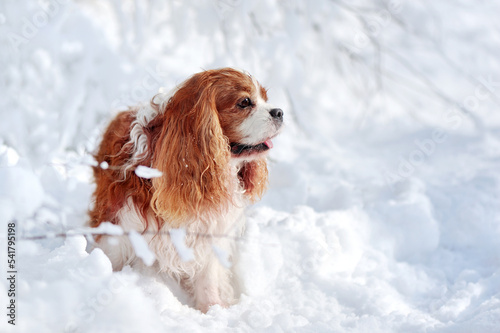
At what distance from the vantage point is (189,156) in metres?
2.41

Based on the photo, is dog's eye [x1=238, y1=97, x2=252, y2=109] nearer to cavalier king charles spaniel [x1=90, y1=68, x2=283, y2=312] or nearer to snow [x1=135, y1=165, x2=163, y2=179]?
cavalier king charles spaniel [x1=90, y1=68, x2=283, y2=312]

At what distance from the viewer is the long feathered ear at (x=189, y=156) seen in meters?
2.39

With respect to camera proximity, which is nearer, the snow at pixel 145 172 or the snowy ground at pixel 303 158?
the snow at pixel 145 172

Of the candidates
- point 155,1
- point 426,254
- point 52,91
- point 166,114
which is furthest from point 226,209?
point 155,1

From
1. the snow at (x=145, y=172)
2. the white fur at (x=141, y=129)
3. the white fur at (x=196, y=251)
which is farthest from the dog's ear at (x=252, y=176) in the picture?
the snow at (x=145, y=172)

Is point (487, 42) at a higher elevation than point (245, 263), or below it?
higher

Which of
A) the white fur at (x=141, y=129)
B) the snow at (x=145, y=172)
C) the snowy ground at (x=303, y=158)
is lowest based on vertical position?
the snowy ground at (x=303, y=158)

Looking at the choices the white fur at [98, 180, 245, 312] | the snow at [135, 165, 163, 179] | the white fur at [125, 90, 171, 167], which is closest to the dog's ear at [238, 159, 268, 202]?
the white fur at [98, 180, 245, 312]

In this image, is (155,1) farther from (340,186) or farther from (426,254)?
(426,254)

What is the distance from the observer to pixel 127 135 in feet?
8.64

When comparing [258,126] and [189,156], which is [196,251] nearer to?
[189,156]

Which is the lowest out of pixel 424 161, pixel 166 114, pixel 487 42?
pixel 424 161

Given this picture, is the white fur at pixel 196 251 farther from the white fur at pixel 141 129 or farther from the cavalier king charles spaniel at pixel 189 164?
the white fur at pixel 141 129

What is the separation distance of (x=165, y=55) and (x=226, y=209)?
8.41ft
